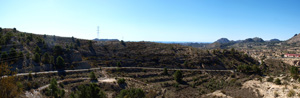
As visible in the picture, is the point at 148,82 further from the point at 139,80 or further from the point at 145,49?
the point at 145,49

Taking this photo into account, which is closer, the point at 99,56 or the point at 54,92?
the point at 54,92

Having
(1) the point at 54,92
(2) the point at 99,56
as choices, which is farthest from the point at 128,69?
(1) the point at 54,92

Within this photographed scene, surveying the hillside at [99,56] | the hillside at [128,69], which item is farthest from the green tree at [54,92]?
the hillside at [99,56]

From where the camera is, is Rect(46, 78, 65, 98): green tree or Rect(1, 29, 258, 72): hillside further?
Rect(1, 29, 258, 72): hillside

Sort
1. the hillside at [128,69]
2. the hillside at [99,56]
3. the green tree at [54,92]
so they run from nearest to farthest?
the green tree at [54,92], the hillside at [128,69], the hillside at [99,56]

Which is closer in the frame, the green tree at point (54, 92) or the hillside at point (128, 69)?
the green tree at point (54, 92)

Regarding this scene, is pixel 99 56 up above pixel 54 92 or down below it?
above

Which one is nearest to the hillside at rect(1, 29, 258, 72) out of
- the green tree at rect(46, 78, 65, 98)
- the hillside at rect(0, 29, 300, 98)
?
the hillside at rect(0, 29, 300, 98)

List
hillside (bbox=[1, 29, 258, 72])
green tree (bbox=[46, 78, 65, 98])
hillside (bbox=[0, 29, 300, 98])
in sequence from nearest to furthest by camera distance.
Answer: green tree (bbox=[46, 78, 65, 98]) → hillside (bbox=[0, 29, 300, 98]) → hillside (bbox=[1, 29, 258, 72])

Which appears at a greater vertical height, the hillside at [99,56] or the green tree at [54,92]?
the hillside at [99,56]

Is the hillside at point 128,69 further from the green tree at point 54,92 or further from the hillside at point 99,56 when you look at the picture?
the green tree at point 54,92

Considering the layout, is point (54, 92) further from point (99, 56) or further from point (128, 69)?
point (99, 56)

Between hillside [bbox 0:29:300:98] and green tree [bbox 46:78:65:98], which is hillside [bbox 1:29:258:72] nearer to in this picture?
hillside [bbox 0:29:300:98]

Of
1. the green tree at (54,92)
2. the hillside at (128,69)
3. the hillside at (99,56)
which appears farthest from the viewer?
the hillside at (99,56)
